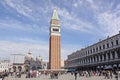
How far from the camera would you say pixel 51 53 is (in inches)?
3708

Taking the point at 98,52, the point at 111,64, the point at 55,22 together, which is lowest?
the point at 111,64

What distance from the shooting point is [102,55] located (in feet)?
207

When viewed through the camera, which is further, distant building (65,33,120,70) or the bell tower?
the bell tower

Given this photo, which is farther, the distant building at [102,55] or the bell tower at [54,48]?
the bell tower at [54,48]

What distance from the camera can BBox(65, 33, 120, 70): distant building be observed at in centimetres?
5475

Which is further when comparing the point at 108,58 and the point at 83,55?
the point at 83,55

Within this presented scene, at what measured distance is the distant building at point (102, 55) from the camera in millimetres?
54750

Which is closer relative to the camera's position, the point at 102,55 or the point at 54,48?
the point at 102,55

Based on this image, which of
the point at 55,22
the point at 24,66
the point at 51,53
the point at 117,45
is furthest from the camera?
the point at 24,66

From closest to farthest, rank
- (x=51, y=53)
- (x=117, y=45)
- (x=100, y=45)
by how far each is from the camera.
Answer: (x=117, y=45), (x=100, y=45), (x=51, y=53)

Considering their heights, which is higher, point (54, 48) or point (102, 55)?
point (54, 48)

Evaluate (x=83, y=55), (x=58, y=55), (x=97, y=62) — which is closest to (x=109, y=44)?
(x=97, y=62)

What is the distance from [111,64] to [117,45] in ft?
19.6

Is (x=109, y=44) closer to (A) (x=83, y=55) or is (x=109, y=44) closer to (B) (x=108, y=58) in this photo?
(B) (x=108, y=58)
